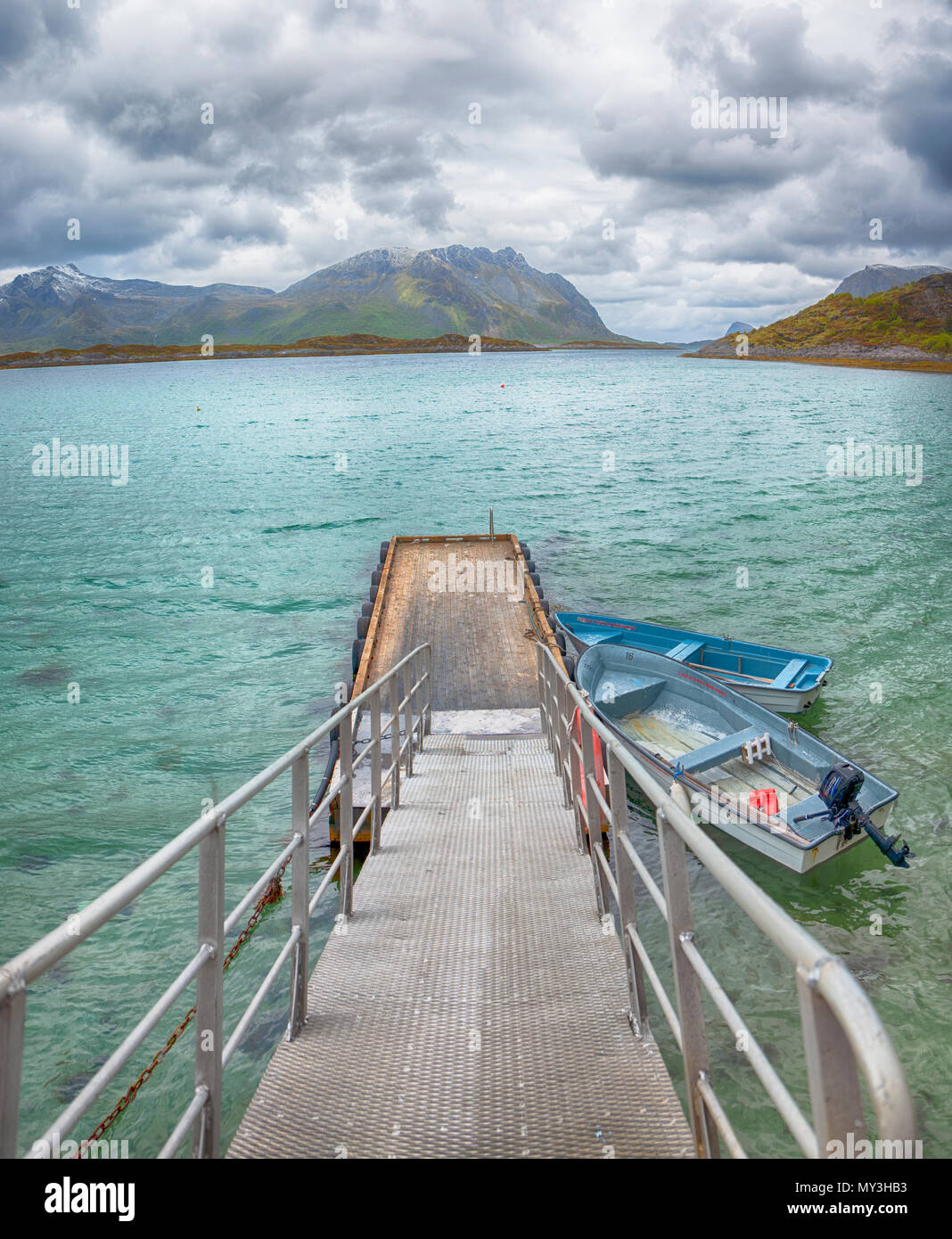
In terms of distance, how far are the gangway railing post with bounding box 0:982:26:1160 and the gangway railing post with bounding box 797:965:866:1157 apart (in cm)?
150

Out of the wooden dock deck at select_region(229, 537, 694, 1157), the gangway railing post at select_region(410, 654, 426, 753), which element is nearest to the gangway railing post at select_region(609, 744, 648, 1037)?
the wooden dock deck at select_region(229, 537, 694, 1157)

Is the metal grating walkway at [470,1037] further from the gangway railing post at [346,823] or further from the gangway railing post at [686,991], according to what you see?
the gangway railing post at [686,991]

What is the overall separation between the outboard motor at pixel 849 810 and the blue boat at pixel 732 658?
4.75 m

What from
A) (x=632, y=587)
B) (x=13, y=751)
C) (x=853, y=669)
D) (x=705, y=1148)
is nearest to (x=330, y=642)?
(x=13, y=751)

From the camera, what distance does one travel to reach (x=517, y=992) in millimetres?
3994

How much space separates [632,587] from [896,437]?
5171 centimetres

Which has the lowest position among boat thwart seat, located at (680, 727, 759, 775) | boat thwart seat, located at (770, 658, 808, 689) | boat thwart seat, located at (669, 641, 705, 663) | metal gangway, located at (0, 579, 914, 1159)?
boat thwart seat, located at (680, 727, 759, 775)

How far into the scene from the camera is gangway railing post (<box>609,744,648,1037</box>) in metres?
3.60

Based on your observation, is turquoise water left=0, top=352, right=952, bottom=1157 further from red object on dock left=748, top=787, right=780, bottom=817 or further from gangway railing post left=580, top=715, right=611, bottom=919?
gangway railing post left=580, top=715, right=611, bottom=919

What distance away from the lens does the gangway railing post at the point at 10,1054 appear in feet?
5.22

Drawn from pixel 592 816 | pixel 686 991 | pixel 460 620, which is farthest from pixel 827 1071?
pixel 460 620

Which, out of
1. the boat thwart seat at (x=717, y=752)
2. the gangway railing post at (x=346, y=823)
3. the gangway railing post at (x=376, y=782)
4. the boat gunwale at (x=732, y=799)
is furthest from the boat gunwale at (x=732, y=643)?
the gangway railing post at (x=346, y=823)

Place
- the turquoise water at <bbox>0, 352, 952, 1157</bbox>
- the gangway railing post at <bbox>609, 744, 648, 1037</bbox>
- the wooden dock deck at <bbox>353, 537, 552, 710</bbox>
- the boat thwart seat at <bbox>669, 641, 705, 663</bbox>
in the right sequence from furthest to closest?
the boat thwart seat at <bbox>669, 641, 705, 663</bbox>
the wooden dock deck at <bbox>353, 537, 552, 710</bbox>
the turquoise water at <bbox>0, 352, 952, 1157</bbox>
the gangway railing post at <bbox>609, 744, 648, 1037</bbox>
